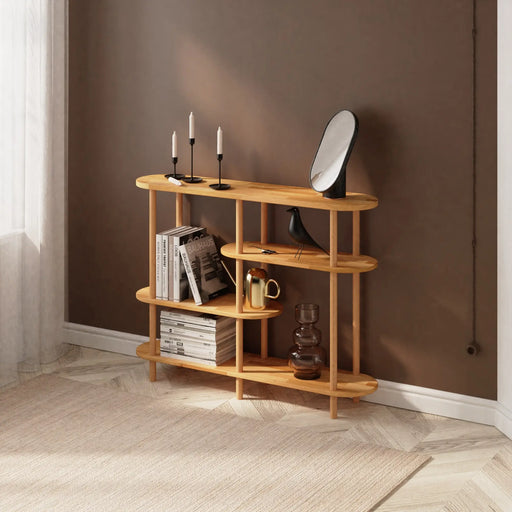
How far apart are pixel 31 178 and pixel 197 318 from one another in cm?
99

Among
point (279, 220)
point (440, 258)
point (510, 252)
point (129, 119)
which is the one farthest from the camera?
point (129, 119)

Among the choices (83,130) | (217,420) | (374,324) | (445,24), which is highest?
(445,24)

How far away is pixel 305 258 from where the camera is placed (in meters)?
3.36

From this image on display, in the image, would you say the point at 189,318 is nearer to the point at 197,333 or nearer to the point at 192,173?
the point at 197,333

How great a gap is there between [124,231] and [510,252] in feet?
5.92

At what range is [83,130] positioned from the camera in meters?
4.06

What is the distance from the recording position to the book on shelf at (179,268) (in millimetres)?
3576

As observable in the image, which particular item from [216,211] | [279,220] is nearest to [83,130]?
[216,211]

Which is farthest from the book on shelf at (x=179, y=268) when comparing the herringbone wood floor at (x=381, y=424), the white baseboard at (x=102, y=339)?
the white baseboard at (x=102, y=339)

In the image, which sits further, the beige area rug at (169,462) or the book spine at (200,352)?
the book spine at (200,352)

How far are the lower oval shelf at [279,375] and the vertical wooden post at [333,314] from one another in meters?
0.05

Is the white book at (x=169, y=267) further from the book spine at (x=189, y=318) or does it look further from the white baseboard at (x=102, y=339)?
the white baseboard at (x=102, y=339)

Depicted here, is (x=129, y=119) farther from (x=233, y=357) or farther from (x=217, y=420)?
(x=217, y=420)

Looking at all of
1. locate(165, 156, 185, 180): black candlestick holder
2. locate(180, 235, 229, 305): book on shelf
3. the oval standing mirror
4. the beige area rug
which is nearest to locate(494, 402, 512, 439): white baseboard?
the beige area rug
